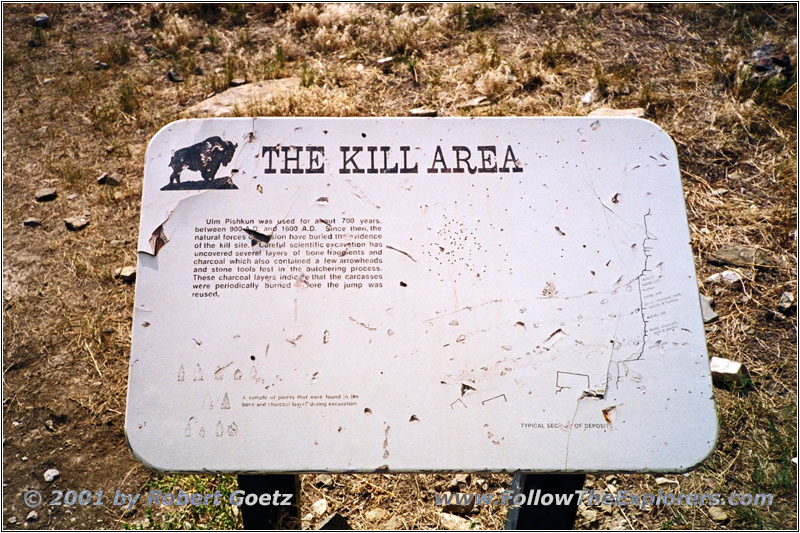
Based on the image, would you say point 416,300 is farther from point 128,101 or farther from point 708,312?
point 128,101

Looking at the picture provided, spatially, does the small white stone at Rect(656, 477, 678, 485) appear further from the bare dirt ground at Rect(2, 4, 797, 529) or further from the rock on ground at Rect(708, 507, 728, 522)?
the rock on ground at Rect(708, 507, 728, 522)

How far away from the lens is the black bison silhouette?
6.03 feet

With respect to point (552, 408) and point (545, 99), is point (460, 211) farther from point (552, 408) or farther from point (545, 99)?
point (545, 99)

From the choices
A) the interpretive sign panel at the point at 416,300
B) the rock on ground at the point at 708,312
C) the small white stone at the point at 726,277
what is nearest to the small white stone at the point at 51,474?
the interpretive sign panel at the point at 416,300

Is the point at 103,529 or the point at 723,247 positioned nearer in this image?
the point at 103,529

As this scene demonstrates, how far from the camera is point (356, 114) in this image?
364 centimetres

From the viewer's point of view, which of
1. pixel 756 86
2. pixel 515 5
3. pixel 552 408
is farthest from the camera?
pixel 515 5

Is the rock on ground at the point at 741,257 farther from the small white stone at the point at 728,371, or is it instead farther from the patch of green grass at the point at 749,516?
the patch of green grass at the point at 749,516

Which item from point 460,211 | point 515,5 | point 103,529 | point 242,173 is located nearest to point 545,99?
point 515,5

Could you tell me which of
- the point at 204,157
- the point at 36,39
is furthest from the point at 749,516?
the point at 36,39

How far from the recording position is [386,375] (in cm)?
168

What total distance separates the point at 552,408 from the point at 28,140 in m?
3.84

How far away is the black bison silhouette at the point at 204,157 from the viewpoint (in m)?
1.84

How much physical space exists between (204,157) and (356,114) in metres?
1.93
